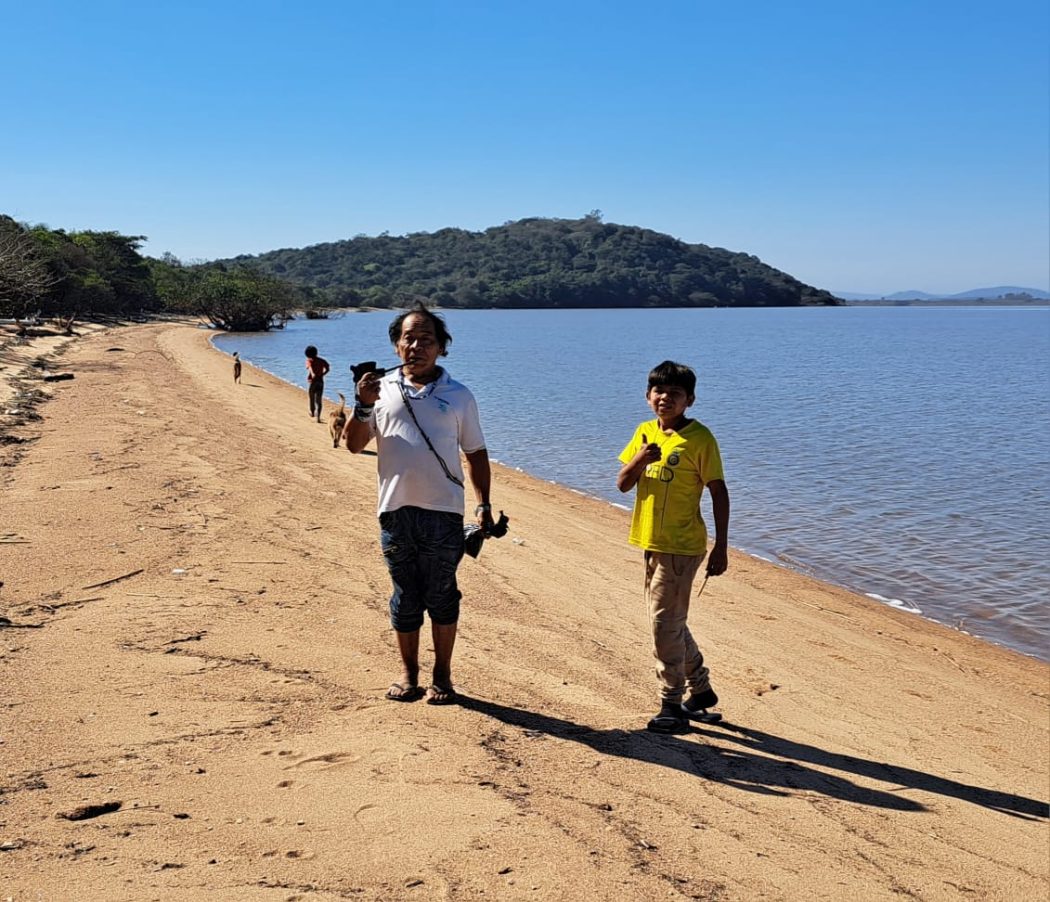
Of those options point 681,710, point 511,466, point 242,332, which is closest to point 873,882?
point 681,710

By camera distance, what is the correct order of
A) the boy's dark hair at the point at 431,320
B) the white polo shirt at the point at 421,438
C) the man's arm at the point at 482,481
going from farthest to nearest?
1. the man's arm at the point at 482,481
2. the boy's dark hair at the point at 431,320
3. the white polo shirt at the point at 421,438

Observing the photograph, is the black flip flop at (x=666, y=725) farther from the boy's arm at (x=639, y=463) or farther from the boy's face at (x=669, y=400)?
the boy's face at (x=669, y=400)

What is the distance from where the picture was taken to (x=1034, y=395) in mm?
35969

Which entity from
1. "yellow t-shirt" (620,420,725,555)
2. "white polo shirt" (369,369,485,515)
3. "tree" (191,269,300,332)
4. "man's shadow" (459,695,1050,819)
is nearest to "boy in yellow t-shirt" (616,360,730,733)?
"yellow t-shirt" (620,420,725,555)

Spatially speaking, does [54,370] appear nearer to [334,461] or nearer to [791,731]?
[334,461]

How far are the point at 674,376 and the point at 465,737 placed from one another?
196 cm

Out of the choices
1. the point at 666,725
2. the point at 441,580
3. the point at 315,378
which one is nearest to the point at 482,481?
the point at 441,580

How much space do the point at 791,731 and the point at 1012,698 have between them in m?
2.61

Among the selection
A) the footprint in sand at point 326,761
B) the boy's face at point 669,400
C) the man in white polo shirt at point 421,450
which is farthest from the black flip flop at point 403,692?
the boy's face at point 669,400

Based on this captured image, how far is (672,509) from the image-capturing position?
4535mm

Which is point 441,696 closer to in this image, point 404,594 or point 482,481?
point 404,594

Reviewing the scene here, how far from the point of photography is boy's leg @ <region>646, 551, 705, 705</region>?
4582 millimetres

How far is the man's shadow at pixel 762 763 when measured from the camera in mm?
4324

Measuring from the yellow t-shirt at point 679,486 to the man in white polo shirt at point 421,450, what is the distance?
2.67 feet
